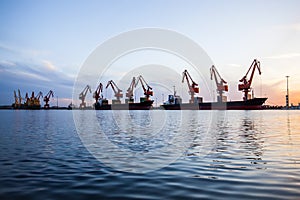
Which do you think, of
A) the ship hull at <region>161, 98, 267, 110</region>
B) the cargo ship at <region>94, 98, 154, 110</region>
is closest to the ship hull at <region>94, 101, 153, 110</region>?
the cargo ship at <region>94, 98, 154, 110</region>

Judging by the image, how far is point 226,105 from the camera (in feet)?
487

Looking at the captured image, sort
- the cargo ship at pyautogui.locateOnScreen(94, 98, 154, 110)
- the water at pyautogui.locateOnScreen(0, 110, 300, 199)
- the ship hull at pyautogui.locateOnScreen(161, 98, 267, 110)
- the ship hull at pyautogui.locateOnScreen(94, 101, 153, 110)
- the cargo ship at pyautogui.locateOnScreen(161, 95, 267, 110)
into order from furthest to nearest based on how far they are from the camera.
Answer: the cargo ship at pyautogui.locateOnScreen(94, 98, 154, 110)
the ship hull at pyautogui.locateOnScreen(94, 101, 153, 110)
the cargo ship at pyautogui.locateOnScreen(161, 95, 267, 110)
the ship hull at pyautogui.locateOnScreen(161, 98, 267, 110)
the water at pyautogui.locateOnScreen(0, 110, 300, 199)

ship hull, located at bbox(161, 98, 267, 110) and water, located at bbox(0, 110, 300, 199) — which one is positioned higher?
ship hull, located at bbox(161, 98, 267, 110)

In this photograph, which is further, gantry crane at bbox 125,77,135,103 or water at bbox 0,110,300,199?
gantry crane at bbox 125,77,135,103

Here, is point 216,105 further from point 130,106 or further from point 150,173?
point 150,173

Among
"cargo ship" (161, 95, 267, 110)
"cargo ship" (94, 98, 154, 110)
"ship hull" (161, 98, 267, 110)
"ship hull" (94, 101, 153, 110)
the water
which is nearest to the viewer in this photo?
the water

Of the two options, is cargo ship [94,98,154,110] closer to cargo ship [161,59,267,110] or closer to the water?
cargo ship [161,59,267,110]

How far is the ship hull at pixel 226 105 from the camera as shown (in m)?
130

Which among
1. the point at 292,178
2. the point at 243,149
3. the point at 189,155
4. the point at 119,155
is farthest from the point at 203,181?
the point at 243,149

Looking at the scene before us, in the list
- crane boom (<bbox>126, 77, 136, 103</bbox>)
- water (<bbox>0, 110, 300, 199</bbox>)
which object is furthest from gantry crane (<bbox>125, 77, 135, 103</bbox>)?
water (<bbox>0, 110, 300, 199</bbox>)

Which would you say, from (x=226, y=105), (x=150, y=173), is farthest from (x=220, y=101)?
(x=150, y=173)

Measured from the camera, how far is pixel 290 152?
41.1 ft

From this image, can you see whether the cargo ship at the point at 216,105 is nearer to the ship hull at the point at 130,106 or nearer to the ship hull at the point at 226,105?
the ship hull at the point at 226,105

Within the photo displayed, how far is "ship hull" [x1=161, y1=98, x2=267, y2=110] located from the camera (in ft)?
427
